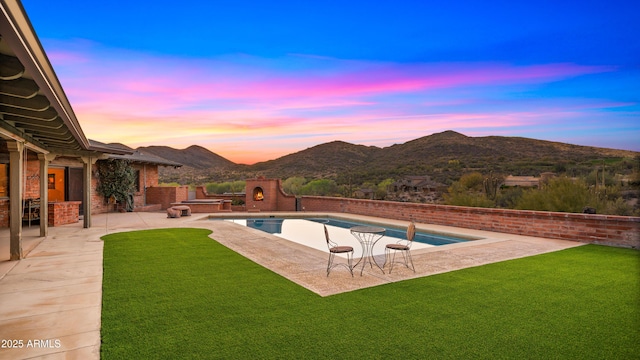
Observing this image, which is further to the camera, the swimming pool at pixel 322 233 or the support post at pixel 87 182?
the support post at pixel 87 182

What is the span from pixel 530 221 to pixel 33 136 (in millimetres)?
12894

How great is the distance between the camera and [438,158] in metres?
35.9

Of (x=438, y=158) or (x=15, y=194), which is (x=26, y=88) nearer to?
(x=15, y=194)

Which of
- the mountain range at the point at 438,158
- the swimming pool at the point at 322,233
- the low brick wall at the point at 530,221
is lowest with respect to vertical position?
the swimming pool at the point at 322,233

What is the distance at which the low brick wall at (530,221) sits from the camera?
335 inches

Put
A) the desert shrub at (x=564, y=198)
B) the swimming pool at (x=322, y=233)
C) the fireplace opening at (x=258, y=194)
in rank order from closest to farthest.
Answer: the swimming pool at (x=322, y=233)
the desert shrub at (x=564, y=198)
the fireplace opening at (x=258, y=194)

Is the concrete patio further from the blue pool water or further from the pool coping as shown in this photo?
the blue pool water

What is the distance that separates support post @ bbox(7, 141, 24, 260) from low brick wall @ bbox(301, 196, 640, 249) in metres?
11.7

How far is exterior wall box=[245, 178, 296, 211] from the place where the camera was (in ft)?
65.4

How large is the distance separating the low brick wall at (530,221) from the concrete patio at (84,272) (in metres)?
0.53

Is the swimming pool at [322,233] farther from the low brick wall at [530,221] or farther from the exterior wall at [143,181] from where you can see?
the exterior wall at [143,181]

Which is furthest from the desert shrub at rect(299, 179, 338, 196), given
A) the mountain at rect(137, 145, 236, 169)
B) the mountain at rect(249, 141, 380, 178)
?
the mountain at rect(137, 145, 236, 169)

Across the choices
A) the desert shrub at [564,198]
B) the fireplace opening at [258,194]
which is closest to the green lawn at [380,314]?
the desert shrub at [564,198]

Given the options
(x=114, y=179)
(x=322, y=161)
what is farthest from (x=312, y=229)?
(x=322, y=161)
